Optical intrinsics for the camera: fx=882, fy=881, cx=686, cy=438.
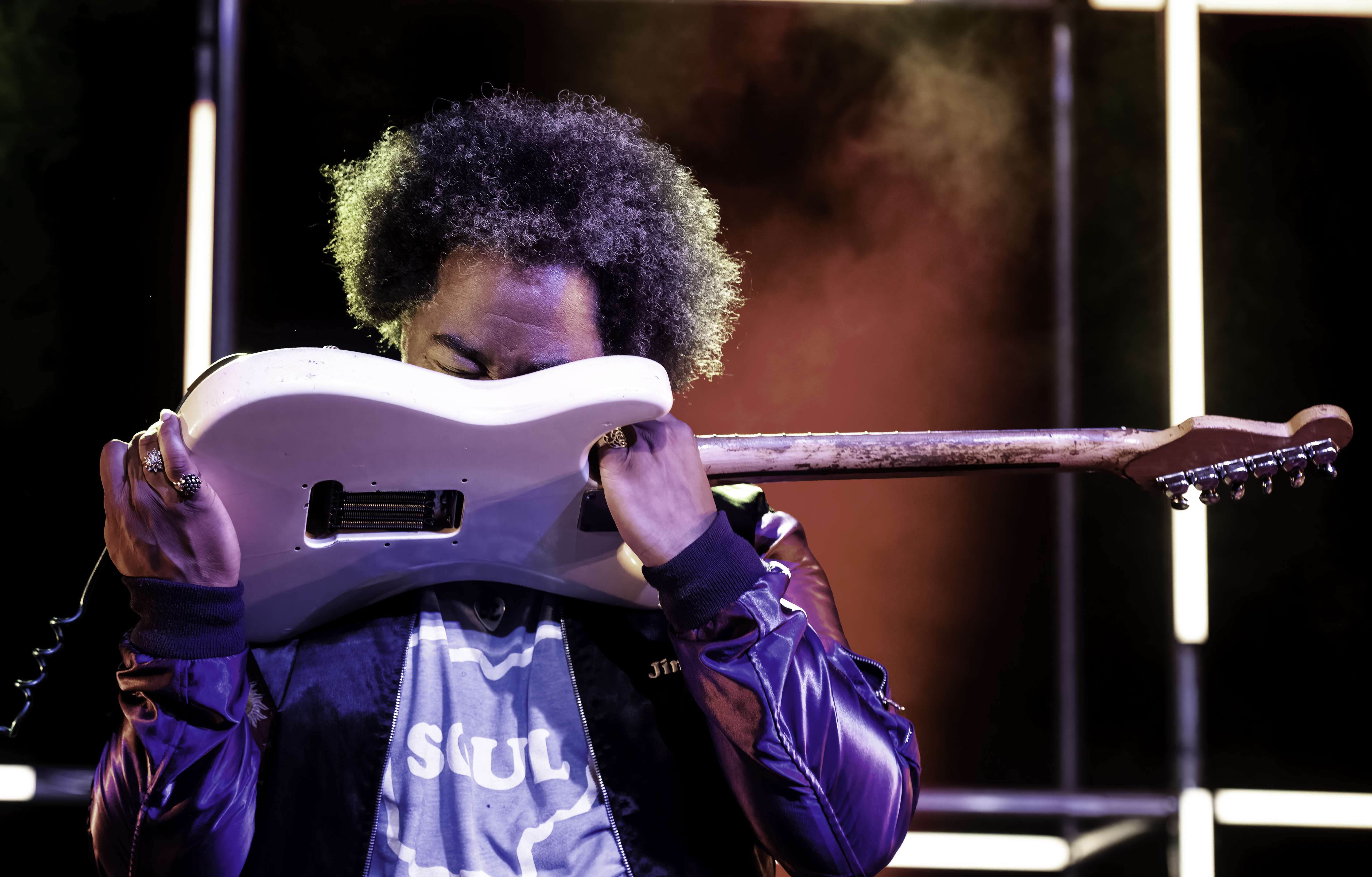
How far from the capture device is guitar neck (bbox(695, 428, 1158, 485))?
117 cm

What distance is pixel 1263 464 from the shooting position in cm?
117

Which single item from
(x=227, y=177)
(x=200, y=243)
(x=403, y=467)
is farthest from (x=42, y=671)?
(x=227, y=177)

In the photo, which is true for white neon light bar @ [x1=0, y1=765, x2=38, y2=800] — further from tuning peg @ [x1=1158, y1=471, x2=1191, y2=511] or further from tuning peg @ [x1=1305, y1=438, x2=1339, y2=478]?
tuning peg @ [x1=1305, y1=438, x2=1339, y2=478]

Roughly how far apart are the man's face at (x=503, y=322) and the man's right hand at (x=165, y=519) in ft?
0.93

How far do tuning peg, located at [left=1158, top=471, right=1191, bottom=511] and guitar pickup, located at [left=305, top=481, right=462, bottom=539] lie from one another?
0.92m

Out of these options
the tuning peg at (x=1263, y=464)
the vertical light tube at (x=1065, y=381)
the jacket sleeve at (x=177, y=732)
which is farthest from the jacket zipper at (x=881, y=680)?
the vertical light tube at (x=1065, y=381)

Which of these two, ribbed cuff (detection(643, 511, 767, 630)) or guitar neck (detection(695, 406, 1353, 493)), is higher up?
guitar neck (detection(695, 406, 1353, 493))

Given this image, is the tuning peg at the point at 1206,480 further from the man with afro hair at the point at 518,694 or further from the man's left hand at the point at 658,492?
the man's left hand at the point at 658,492

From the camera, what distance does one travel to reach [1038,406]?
198 centimetres

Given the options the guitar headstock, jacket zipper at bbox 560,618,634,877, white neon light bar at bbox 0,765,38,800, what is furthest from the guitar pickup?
white neon light bar at bbox 0,765,38,800

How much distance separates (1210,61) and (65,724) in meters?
2.84

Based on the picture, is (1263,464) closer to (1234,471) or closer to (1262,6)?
(1234,471)

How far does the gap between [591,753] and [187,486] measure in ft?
1.72

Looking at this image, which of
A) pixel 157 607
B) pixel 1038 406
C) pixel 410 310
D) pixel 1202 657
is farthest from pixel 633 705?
pixel 1202 657
